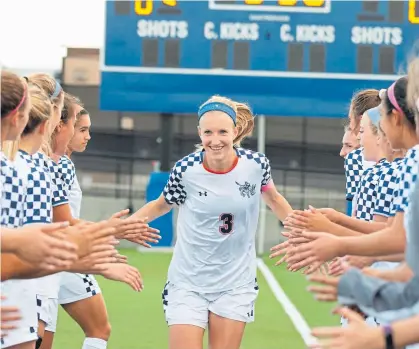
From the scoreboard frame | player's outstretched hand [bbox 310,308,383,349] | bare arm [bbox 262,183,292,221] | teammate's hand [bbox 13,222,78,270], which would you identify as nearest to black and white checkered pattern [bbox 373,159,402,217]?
bare arm [bbox 262,183,292,221]

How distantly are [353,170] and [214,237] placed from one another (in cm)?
127

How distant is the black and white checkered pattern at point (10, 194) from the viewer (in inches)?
185

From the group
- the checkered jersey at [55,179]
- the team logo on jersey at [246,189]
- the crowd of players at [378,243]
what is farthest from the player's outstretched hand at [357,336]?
the team logo on jersey at [246,189]

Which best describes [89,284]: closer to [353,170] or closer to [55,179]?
[55,179]

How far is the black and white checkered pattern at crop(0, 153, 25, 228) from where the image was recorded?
15.5 feet

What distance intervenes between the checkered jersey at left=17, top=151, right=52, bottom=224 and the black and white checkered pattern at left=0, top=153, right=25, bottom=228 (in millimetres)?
95

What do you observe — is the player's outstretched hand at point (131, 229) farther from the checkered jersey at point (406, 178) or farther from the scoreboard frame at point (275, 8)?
the scoreboard frame at point (275, 8)

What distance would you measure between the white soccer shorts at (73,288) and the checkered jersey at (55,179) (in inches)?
29.0

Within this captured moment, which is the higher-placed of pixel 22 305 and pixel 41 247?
pixel 41 247

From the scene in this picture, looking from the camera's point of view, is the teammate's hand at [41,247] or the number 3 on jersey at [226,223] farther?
the number 3 on jersey at [226,223]

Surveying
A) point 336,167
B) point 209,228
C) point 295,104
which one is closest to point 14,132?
point 209,228

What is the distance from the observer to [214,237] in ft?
21.7

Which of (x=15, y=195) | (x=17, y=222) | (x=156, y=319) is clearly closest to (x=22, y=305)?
(x=17, y=222)

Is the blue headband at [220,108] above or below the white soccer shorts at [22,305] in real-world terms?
above
